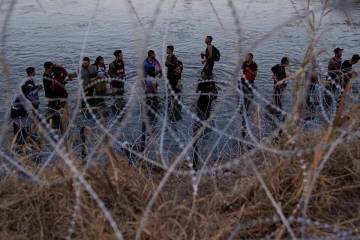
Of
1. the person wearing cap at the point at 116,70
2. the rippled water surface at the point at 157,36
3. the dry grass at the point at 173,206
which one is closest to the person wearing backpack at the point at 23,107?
the rippled water surface at the point at 157,36

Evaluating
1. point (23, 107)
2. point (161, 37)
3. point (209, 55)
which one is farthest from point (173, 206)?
point (161, 37)

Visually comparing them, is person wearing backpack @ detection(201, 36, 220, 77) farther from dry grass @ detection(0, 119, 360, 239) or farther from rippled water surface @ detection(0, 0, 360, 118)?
dry grass @ detection(0, 119, 360, 239)

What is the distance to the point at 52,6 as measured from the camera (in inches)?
1101

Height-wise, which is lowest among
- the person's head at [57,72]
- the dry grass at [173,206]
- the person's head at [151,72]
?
the dry grass at [173,206]

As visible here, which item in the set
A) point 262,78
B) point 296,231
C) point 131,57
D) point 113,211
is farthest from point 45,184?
point 131,57

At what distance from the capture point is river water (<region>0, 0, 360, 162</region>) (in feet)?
46.5

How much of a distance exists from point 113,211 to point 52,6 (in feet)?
87.7

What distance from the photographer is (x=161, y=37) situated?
1969 cm

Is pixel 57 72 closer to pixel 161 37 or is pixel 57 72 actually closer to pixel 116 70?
pixel 116 70

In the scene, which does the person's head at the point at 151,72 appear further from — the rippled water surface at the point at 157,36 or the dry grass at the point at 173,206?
the dry grass at the point at 173,206

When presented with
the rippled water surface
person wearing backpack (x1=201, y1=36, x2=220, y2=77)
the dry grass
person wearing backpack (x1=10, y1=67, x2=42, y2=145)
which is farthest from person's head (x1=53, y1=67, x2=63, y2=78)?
the dry grass

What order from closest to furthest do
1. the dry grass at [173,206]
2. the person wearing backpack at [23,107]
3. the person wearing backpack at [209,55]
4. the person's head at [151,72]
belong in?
the dry grass at [173,206] → the person wearing backpack at [23,107] → the person's head at [151,72] → the person wearing backpack at [209,55]

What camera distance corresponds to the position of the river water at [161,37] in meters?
14.2

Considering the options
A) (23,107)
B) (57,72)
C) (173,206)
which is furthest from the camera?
(57,72)
